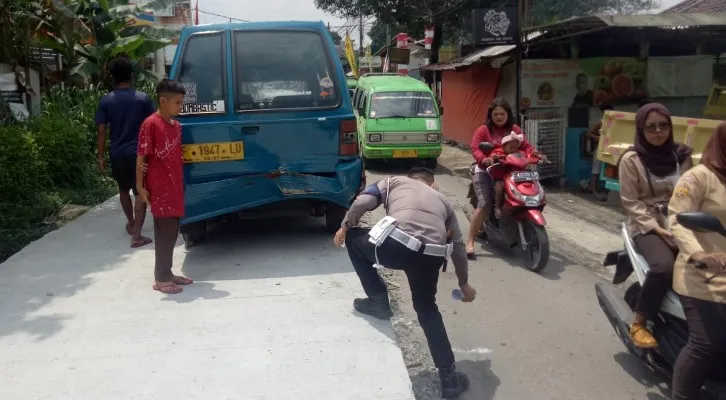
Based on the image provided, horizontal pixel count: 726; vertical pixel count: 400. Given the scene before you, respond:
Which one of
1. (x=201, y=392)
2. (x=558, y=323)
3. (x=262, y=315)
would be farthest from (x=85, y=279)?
(x=558, y=323)

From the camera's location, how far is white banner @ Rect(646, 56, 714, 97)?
38.9 ft

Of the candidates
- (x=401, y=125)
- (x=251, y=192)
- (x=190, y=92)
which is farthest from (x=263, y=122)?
(x=401, y=125)

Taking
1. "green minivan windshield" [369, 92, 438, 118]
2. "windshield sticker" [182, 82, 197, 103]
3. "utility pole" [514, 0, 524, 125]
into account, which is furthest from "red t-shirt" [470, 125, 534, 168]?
"green minivan windshield" [369, 92, 438, 118]

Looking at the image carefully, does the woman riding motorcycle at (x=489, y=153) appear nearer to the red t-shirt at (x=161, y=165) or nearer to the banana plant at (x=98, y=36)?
the red t-shirt at (x=161, y=165)

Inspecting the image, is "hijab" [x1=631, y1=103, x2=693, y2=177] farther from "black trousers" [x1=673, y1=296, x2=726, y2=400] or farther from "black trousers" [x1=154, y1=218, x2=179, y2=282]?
"black trousers" [x1=154, y1=218, x2=179, y2=282]

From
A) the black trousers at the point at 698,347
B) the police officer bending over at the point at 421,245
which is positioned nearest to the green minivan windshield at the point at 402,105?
the police officer bending over at the point at 421,245

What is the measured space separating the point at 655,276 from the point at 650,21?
727 centimetres

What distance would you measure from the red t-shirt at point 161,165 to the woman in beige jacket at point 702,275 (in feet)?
11.2

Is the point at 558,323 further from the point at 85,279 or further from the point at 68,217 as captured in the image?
the point at 68,217

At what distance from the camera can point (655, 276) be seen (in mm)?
3566

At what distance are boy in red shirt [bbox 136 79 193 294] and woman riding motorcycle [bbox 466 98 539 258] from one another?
2.96 meters

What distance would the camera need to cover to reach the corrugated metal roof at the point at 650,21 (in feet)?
31.0

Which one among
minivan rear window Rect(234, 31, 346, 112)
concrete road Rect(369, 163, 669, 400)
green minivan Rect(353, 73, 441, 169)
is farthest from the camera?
green minivan Rect(353, 73, 441, 169)

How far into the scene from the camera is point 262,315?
465 cm
